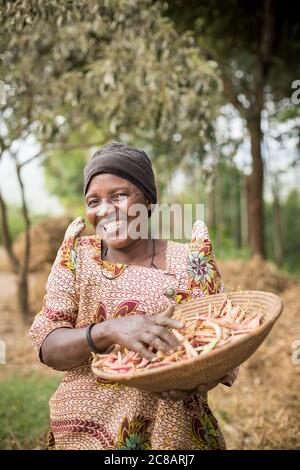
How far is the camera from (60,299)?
1763 millimetres

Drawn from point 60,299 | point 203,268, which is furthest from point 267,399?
point 60,299

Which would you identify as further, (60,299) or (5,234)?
(5,234)

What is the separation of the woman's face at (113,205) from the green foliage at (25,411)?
5.66 ft

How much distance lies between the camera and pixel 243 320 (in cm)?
168

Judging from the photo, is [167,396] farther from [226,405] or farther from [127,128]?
[127,128]

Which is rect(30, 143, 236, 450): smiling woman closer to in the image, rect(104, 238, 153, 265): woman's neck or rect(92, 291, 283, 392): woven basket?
rect(104, 238, 153, 265): woman's neck

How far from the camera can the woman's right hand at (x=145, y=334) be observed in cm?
149

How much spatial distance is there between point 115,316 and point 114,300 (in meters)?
0.06

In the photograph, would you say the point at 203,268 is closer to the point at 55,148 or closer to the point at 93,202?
the point at 93,202

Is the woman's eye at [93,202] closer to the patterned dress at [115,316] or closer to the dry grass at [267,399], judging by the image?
the patterned dress at [115,316]

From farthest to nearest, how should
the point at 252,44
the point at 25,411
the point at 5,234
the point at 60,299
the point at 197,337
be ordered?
the point at 252,44
the point at 5,234
the point at 25,411
the point at 60,299
the point at 197,337

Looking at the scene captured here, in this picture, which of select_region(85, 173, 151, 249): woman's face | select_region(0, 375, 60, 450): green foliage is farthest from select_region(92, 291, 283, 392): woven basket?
select_region(0, 375, 60, 450): green foliage

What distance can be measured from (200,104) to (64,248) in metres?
3.24
